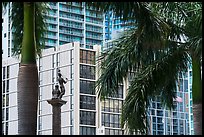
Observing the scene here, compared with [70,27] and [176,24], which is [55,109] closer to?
[176,24]

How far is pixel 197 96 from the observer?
19.6m

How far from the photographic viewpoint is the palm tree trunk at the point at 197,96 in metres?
19.4

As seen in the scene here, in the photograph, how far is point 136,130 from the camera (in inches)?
782

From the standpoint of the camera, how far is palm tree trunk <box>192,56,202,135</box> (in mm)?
19391

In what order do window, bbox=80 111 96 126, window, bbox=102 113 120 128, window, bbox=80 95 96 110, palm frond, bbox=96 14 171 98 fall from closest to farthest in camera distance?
palm frond, bbox=96 14 171 98
window, bbox=80 111 96 126
window, bbox=80 95 96 110
window, bbox=102 113 120 128

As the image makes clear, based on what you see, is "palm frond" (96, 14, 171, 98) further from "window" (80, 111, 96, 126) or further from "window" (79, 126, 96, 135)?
"window" (80, 111, 96, 126)

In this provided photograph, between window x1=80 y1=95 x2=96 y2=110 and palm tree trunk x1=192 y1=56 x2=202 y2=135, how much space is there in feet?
186

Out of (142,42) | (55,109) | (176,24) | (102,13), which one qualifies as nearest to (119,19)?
(102,13)

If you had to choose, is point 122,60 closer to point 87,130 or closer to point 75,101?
point 75,101

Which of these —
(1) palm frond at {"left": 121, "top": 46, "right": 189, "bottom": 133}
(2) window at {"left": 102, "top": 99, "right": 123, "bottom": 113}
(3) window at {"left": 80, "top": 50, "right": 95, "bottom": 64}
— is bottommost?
(1) palm frond at {"left": 121, "top": 46, "right": 189, "bottom": 133}

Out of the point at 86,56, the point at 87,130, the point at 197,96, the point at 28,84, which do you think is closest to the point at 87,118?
the point at 87,130

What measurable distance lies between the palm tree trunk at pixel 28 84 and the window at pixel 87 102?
60.6 m

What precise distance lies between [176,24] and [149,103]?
101 inches

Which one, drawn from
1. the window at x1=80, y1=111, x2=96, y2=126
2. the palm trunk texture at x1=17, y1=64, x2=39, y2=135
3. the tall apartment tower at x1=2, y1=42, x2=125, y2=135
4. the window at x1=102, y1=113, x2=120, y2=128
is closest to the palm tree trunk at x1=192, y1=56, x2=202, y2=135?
the palm trunk texture at x1=17, y1=64, x2=39, y2=135
